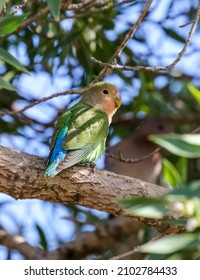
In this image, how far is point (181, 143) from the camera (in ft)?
8.52

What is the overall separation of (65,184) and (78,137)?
0.46 metres

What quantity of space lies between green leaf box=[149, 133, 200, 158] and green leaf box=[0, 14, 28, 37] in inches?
73.1

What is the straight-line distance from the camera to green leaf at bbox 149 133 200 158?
2.57m

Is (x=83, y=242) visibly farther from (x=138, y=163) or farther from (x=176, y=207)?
(x=176, y=207)

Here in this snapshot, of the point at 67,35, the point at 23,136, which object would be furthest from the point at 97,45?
the point at 23,136

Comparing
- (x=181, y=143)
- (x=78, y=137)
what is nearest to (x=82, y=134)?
(x=78, y=137)

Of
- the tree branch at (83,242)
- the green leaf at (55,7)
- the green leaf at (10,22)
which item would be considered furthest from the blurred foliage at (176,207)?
the tree branch at (83,242)

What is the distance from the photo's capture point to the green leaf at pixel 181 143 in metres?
2.57

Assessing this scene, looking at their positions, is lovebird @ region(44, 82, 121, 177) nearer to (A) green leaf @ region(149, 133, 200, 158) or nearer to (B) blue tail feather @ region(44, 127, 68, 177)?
(B) blue tail feather @ region(44, 127, 68, 177)

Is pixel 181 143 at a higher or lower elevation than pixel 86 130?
higher

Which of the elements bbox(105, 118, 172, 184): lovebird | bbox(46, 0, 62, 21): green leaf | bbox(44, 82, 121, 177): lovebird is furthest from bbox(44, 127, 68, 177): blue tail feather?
bbox(105, 118, 172, 184): lovebird

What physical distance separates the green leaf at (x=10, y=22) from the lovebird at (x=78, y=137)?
29.3 inches

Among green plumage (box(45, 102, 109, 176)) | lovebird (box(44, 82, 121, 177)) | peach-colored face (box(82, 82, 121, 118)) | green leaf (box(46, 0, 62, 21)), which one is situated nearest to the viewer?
green leaf (box(46, 0, 62, 21))
